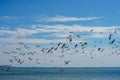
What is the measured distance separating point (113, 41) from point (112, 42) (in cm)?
27

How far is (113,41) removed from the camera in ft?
149

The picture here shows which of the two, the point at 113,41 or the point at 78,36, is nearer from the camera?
the point at 113,41

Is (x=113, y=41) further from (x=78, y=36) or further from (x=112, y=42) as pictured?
(x=78, y=36)

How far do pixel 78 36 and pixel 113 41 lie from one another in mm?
5892

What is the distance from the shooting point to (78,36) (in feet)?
163

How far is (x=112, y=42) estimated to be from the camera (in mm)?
45312

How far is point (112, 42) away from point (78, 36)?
5934mm

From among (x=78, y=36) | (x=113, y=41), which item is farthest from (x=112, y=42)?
(x=78, y=36)
